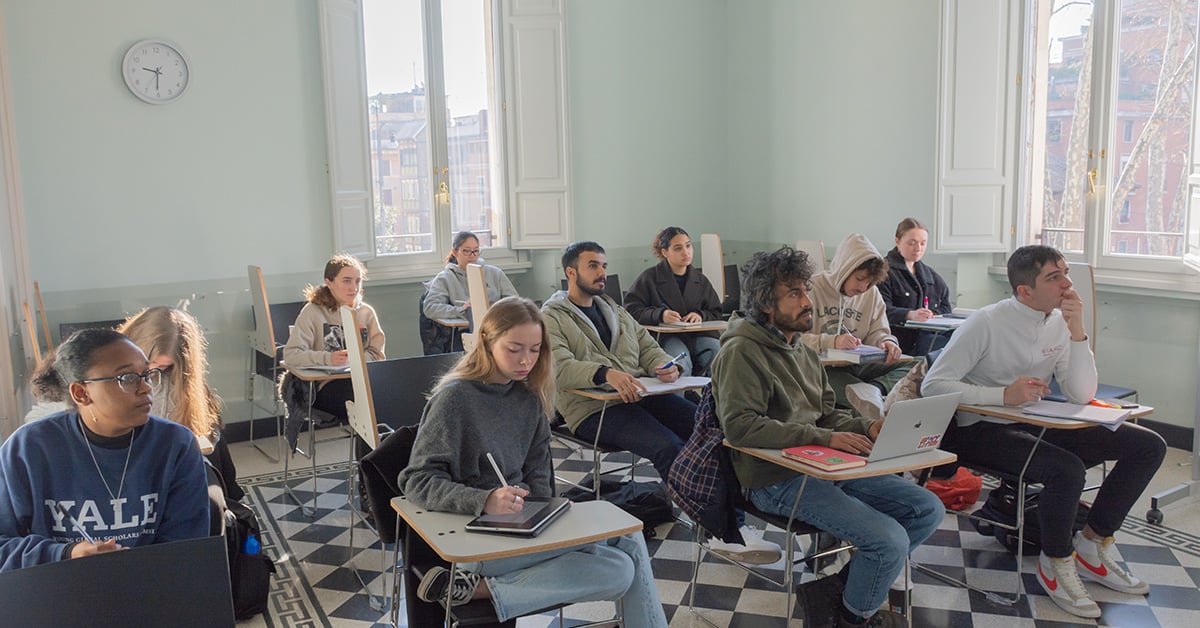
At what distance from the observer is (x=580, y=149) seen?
26.2 feet

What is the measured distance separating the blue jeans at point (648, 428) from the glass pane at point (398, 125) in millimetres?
3429

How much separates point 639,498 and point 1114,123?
390 cm

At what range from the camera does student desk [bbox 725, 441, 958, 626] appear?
2.93 meters

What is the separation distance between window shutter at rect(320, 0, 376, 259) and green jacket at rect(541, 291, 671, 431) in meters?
2.74

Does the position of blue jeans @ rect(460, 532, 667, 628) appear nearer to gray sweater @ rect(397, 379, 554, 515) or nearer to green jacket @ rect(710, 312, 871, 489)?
A: gray sweater @ rect(397, 379, 554, 515)

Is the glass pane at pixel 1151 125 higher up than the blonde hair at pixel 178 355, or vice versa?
the glass pane at pixel 1151 125

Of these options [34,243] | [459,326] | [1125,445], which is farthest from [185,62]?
[1125,445]

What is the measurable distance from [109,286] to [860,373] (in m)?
4.52

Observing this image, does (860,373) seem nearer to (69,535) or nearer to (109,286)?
(69,535)

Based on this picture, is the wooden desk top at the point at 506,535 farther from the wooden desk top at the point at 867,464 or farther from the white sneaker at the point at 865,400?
the white sneaker at the point at 865,400

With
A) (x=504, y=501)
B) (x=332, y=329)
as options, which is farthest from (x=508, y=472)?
(x=332, y=329)

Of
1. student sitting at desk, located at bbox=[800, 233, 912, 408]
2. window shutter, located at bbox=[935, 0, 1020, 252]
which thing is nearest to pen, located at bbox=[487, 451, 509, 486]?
student sitting at desk, located at bbox=[800, 233, 912, 408]

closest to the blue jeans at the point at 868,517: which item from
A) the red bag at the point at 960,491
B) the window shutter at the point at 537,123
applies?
the red bag at the point at 960,491

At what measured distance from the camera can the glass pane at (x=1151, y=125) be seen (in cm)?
575
